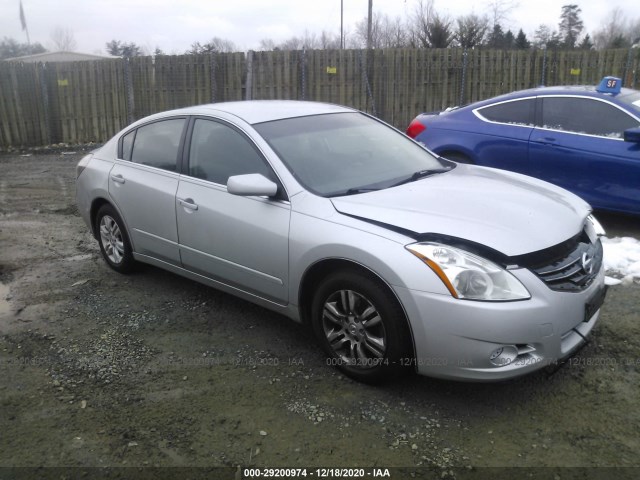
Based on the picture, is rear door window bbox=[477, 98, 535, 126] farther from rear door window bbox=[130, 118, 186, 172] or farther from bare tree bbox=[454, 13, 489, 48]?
bare tree bbox=[454, 13, 489, 48]

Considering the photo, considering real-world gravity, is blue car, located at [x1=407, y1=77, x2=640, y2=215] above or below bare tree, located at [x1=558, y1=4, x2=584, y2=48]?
below

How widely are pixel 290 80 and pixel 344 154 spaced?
11.3m

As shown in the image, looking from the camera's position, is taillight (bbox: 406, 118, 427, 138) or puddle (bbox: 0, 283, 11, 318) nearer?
puddle (bbox: 0, 283, 11, 318)

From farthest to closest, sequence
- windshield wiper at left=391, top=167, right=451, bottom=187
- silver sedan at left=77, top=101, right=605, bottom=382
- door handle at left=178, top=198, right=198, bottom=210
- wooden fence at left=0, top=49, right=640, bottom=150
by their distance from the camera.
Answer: wooden fence at left=0, top=49, right=640, bottom=150, door handle at left=178, top=198, right=198, bottom=210, windshield wiper at left=391, top=167, right=451, bottom=187, silver sedan at left=77, top=101, right=605, bottom=382

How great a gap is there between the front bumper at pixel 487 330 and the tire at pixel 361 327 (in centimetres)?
10

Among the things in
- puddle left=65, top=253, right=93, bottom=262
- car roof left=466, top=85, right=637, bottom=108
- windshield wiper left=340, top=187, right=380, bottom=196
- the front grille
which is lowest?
puddle left=65, top=253, right=93, bottom=262

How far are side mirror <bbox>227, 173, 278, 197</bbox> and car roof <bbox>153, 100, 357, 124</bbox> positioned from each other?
662 millimetres

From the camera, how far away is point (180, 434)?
316 centimetres

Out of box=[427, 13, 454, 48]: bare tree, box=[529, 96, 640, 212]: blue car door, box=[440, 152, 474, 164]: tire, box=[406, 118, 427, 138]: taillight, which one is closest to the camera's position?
box=[529, 96, 640, 212]: blue car door

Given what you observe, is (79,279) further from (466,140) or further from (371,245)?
(466,140)

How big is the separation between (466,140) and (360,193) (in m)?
3.59

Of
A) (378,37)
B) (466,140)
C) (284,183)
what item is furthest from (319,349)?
(378,37)

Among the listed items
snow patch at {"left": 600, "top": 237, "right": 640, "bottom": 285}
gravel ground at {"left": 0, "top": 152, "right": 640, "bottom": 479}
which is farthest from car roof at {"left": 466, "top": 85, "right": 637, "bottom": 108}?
gravel ground at {"left": 0, "top": 152, "right": 640, "bottom": 479}

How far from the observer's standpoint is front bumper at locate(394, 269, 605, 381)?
2.99 metres
